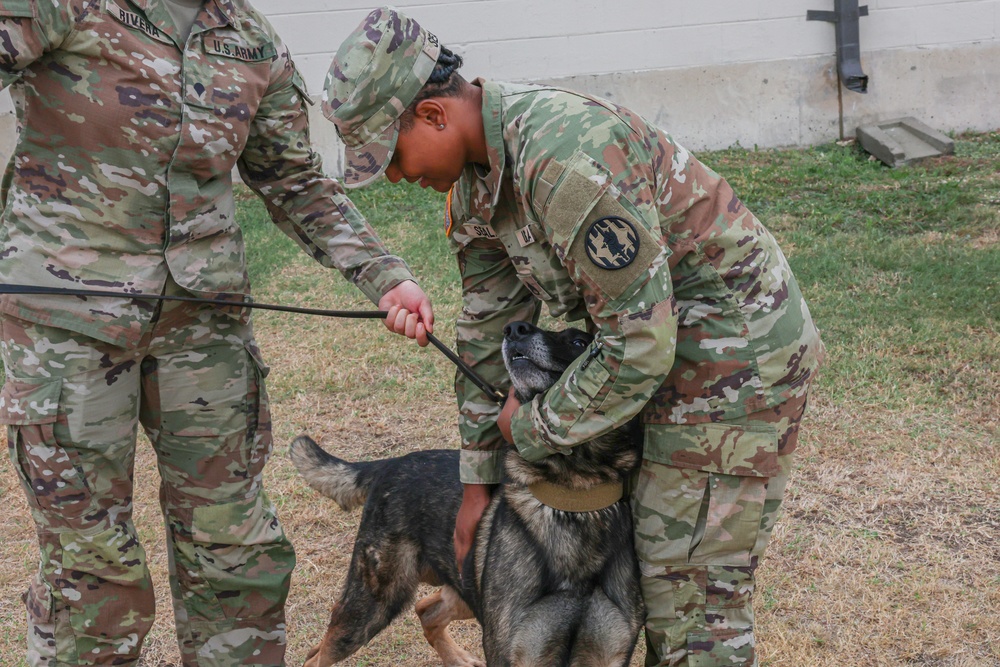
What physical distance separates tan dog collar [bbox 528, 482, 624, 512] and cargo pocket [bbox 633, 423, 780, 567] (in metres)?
0.15

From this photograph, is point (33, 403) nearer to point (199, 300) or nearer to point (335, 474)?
point (199, 300)

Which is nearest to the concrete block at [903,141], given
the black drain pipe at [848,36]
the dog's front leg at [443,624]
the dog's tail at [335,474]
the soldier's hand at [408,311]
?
the black drain pipe at [848,36]

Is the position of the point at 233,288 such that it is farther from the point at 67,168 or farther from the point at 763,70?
the point at 763,70

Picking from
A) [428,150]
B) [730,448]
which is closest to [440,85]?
[428,150]

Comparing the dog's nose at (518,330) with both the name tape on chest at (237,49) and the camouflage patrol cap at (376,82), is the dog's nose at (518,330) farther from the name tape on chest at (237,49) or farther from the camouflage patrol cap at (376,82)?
the name tape on chest at (237,49)

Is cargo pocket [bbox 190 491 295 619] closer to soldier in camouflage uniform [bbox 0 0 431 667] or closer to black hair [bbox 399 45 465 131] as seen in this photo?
soldier in camouflage uniform [bbox 0 0 431 667]

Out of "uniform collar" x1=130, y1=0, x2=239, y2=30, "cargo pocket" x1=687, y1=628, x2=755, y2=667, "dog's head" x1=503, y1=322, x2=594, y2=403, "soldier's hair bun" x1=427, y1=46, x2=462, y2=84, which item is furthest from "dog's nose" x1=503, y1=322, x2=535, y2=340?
"uniform collar" x1=130, y1=0, x2=239, y2=30

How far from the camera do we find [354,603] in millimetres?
3365

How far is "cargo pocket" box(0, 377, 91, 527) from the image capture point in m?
2.55

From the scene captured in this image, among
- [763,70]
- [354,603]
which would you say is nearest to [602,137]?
[354,603]

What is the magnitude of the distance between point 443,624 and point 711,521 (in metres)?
1.54

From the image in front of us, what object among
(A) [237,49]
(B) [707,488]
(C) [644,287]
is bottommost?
(B) [707,488]

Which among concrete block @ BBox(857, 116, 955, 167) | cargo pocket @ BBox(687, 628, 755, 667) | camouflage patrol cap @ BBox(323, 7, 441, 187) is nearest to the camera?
camouflage patrol cap @ BBox(323, 7, 441, 187)

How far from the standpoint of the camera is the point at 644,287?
2107 millimetres
